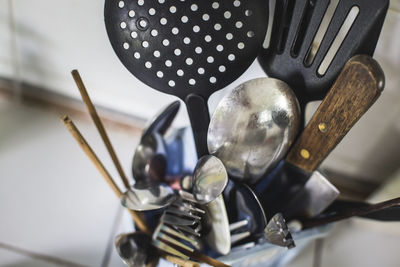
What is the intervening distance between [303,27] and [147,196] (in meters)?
0.27

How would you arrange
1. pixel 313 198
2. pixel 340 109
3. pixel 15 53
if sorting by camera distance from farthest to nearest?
pixel 15 53 → pixel 313 198 → pixel 340 109

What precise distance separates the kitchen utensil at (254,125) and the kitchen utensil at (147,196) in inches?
3.6

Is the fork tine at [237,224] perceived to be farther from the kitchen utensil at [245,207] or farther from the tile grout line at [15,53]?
the tile grout line at [15,53]

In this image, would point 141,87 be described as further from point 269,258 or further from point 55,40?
point 269,258

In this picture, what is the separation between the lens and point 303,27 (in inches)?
17.4

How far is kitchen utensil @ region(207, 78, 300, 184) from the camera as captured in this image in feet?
1.44

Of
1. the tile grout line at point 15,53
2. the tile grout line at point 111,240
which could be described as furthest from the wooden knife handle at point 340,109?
the tile grout line at point 15,53

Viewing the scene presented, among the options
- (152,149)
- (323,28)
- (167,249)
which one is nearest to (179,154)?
(152,149)

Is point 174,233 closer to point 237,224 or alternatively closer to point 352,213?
point 237,224

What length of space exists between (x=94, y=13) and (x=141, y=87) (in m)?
0.13

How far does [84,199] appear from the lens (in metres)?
0.64

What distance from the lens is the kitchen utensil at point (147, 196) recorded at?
1.58ft

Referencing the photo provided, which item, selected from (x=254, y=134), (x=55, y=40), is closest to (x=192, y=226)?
(x=254, y=134)

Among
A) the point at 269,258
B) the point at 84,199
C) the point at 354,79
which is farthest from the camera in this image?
the point at 84,199
